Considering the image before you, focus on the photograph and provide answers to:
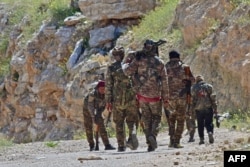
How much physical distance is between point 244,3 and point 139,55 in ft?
32.6

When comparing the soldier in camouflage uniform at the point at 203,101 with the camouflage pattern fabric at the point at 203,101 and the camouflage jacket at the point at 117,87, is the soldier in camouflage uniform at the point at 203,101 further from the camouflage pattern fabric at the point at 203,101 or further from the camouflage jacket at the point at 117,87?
the camouflage jacket at the point at 117,87

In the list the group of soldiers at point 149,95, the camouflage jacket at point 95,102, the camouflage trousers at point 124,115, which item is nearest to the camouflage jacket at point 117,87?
the group of soldiers at point 149,95

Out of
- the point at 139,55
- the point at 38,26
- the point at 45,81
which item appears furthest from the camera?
the point at 38,26

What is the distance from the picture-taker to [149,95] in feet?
43.9

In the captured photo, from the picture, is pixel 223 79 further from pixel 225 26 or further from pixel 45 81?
pixel 45 81

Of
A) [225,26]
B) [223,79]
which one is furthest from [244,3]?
[223,79]

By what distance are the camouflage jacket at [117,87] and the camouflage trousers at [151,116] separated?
61 centimetres

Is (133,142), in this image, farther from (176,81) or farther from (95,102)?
(176,81)

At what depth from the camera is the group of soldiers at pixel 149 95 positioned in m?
13.4

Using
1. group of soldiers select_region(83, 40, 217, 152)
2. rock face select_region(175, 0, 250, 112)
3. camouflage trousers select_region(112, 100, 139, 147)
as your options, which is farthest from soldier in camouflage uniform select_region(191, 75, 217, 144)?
rock face select_region(175, 0, 250, 112)

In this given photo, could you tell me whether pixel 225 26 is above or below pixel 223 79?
above

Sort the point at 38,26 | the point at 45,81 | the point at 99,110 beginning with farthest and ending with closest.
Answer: the point at 38,26 → the point at 45,81 → the point at 99,110

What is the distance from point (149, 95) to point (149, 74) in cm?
35

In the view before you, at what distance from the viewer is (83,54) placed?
29.6m
